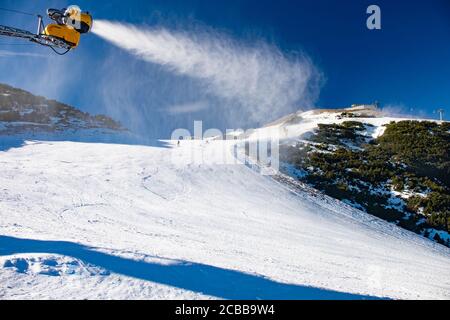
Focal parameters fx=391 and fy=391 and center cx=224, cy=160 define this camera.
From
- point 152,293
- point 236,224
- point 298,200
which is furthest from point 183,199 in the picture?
point 152,293

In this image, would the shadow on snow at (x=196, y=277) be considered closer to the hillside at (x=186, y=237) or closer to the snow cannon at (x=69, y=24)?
the hillside at (x=186, y=237)

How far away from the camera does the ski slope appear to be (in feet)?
26.4

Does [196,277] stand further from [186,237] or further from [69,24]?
[69,24]

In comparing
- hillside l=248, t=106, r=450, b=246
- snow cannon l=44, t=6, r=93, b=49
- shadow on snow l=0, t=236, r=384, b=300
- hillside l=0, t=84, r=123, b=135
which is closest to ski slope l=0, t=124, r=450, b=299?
shadow on snow l=0, t=236, r=384, b=300

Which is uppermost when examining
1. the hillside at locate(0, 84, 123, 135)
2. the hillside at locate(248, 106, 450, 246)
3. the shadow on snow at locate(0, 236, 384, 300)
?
the hillside at locate(0, 84, 123, 135)

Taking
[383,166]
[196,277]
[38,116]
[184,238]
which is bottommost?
[196,277]

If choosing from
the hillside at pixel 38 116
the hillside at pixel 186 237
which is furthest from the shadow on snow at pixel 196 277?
the hillside at pixel 38 116

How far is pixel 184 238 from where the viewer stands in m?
13.5

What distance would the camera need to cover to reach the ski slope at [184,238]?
8039 millimetres

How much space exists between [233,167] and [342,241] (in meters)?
13.6

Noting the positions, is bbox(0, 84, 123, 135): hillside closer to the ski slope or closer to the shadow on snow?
the ski slope

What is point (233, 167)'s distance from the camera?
96.9ft

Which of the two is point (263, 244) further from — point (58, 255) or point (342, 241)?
point (58, 255)

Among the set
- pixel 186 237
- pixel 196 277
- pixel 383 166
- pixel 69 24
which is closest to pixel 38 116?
pixel 383 166
